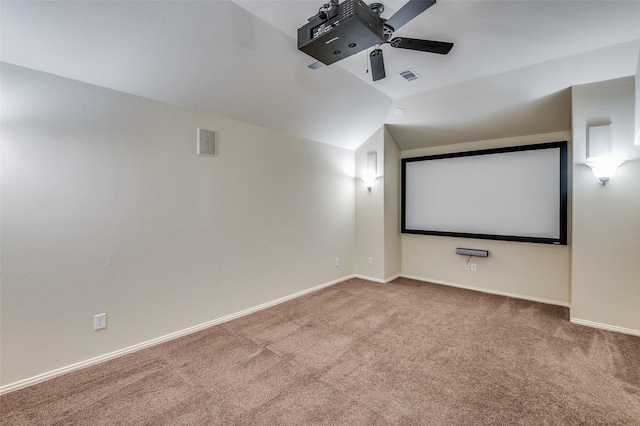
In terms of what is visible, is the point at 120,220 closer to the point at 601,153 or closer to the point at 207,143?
the point at 207,143

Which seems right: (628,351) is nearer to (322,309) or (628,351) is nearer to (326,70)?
(322,309)

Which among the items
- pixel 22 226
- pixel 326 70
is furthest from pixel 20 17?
pixel 326 70

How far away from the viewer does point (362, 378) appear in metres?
2.19

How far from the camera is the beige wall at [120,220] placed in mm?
2082

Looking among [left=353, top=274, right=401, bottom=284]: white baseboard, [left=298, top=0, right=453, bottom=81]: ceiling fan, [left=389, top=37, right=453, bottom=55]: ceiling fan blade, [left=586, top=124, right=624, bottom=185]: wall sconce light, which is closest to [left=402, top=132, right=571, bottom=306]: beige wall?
[left=353, top=274, right=401, bottom=284]: white baseboard

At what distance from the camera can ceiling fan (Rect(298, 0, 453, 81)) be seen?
1.64 metres

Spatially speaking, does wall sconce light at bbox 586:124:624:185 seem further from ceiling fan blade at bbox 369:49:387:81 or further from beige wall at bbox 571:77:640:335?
ceiling fan blade at bbox 369:49:387:81

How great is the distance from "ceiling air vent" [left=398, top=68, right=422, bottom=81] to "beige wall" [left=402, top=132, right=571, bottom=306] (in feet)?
5.52

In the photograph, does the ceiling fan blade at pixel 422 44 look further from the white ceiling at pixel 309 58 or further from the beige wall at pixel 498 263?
the beige wall at pixel 498 263

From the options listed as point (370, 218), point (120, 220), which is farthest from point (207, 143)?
point (370, 218)

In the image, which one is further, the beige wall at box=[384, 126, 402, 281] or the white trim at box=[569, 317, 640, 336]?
the beige wall at box=[384, 126, 402, 281]

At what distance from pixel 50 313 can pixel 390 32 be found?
3.27 meters

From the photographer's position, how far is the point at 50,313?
2.20m

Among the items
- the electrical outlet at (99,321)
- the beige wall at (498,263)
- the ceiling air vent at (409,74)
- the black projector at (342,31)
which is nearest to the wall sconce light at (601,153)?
the beige wall at (498,263)
